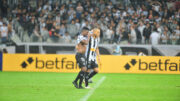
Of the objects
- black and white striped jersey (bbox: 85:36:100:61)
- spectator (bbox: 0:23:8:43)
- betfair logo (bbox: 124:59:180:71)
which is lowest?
betfair logo (bbox: 124:59:180:71)

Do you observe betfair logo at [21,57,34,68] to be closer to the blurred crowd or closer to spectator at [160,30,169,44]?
the blurred crowd

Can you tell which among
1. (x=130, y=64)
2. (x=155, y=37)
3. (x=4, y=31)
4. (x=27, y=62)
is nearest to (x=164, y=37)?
(x=155, y=37)

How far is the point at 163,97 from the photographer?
33.8ft

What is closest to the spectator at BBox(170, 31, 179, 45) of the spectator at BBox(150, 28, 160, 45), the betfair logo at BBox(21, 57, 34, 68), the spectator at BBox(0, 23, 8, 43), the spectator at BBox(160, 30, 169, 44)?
the spectator at BBox(160, 30, 169, 44)

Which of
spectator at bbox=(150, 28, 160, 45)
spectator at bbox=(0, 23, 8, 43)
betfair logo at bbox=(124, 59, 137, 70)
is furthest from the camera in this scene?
spectator at bbox=(0, 23, 8, 43)

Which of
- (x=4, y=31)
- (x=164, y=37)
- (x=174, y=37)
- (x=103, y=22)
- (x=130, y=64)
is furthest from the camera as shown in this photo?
(x=103, y=22)

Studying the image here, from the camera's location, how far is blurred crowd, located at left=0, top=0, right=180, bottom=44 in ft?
73.7

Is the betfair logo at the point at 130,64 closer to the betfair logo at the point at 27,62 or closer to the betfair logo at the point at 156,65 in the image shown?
the betfair logo at the point at 156,65

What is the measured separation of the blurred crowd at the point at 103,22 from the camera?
22469mm

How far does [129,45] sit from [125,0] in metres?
3.62

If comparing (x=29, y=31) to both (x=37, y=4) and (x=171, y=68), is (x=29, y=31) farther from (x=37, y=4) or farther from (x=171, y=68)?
(x=171, y=68)

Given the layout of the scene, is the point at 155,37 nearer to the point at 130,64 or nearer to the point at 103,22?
the point at 130,64

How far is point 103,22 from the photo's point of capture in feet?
77.1

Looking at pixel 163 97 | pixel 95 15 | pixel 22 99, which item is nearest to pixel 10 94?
pixel 22 99
